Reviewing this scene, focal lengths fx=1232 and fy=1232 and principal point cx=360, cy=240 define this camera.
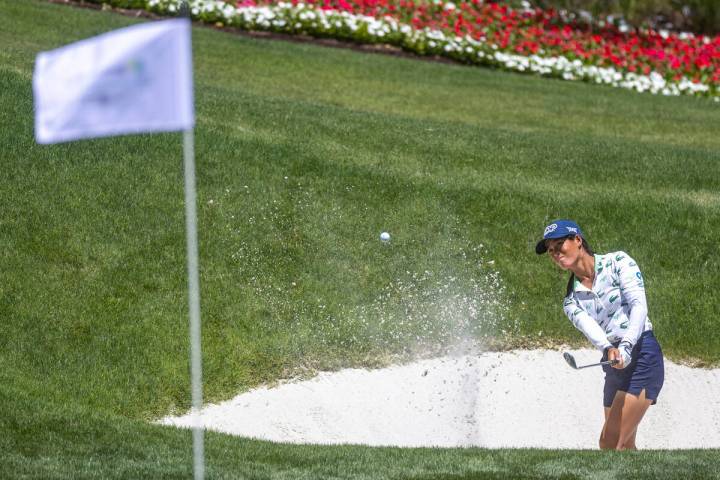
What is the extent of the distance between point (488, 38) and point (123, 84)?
18260 mm

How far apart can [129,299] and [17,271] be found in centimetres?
118

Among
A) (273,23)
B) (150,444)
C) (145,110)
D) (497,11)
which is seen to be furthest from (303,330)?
(497,11)

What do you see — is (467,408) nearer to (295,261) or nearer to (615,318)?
(295,261)

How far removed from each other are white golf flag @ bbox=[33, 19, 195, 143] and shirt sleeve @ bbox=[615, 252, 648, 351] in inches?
146

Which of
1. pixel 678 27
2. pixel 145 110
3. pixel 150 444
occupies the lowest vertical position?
pixel 678 27

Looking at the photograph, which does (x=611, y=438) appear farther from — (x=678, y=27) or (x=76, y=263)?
(x=678, y=27)

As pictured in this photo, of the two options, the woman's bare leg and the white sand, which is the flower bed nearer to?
the white sand

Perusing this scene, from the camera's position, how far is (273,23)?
77.3ft

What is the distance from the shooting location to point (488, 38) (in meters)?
24.4

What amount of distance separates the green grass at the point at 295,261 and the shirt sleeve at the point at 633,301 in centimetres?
85

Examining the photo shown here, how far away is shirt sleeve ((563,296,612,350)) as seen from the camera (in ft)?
29.3

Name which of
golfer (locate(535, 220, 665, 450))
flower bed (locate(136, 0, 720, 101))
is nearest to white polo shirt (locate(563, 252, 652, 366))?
golfer (locate(535, 220, 665, 450))

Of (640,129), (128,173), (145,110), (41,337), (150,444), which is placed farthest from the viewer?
(640,129)

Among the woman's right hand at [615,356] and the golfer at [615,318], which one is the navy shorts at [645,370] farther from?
the woman's right hand at [615,356]
